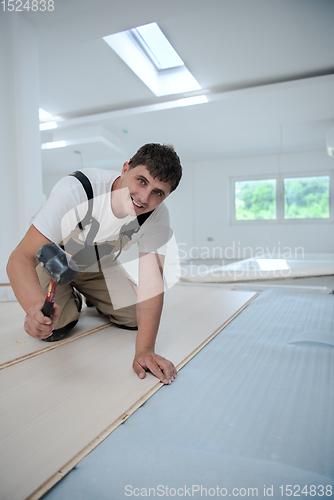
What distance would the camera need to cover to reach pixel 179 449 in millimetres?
733

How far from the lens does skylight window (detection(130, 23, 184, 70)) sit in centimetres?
331

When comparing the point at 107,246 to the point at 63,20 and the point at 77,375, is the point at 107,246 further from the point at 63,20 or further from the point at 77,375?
the point at 63,20

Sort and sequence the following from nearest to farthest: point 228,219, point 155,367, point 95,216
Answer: point 155,367 < point 95,216 < point 228,219

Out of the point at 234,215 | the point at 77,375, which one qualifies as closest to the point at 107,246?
the point at 77,375

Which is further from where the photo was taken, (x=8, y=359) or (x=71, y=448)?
(x=8, y=359)

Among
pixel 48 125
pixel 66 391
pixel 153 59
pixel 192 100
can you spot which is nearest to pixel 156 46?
pixel 153 59

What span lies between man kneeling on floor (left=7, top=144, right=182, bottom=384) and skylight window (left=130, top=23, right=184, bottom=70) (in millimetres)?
2674

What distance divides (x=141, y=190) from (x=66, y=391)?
0.72 metres

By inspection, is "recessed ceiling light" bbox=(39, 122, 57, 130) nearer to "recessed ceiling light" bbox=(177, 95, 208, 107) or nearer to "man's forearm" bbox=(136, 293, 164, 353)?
"recessed ceiling light" bbox=(177, 95, 208, 107)

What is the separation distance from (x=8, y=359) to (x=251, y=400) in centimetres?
93

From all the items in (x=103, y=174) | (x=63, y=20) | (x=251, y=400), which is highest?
(x=63, y=20)

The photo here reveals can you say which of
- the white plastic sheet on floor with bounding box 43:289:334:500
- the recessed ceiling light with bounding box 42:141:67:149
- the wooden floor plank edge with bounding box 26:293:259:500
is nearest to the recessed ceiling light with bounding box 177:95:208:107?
the recessed ceiling light with bounding box 42:141:67:149

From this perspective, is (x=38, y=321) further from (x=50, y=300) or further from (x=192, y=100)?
(x=192, y=100)

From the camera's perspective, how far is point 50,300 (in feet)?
2.75
